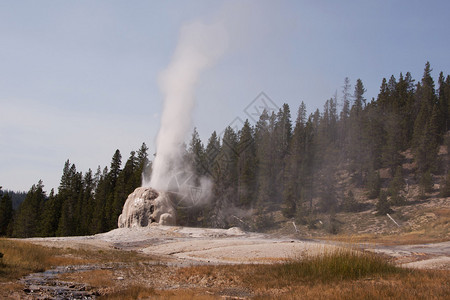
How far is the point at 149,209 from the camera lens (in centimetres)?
3812

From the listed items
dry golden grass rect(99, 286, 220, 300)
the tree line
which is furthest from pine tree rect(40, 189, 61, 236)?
dry golden grass rect(99, 286, 220, 300)

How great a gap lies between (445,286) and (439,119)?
67754 mm

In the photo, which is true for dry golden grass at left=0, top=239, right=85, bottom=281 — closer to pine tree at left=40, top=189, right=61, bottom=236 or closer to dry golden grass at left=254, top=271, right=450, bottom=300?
dry golden grass at left=254, top=271, right=450, bottom=300

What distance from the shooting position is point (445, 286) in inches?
414

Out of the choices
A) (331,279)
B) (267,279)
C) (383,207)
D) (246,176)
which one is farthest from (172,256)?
(246,176)

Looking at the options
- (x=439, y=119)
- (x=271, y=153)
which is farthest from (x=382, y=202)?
(x=271, y=153)

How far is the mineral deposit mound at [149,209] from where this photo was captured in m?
37.6

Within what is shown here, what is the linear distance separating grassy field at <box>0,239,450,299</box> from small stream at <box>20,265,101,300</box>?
0.38 m

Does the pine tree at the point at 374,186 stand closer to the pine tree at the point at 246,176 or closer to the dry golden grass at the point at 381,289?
the pine tree at the point at 246,176

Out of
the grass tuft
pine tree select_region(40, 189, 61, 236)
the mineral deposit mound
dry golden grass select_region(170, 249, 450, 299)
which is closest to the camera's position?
dry golden grass select_region(170, 249, 450, 299)

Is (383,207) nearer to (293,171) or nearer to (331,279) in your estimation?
(293,171)

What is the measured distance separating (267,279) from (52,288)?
713 centimetres

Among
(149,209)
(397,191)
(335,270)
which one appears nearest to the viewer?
(335,270)

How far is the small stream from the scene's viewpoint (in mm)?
11594
